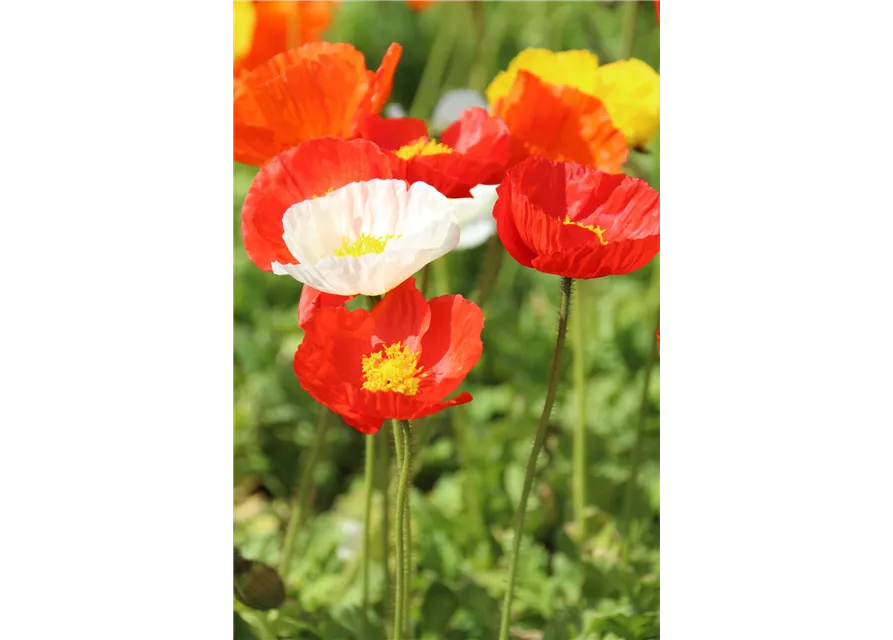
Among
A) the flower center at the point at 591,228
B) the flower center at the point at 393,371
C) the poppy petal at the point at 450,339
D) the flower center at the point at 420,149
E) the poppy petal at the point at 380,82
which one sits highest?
the poppy petal at the point at 380,82

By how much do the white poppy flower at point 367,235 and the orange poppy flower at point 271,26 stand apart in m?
0.30

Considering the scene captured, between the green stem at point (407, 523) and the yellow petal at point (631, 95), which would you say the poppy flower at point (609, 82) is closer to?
the yellow petal at point (631, 95)

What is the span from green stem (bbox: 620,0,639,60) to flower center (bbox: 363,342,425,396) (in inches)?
21.1

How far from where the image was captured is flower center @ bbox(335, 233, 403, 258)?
3.26ft

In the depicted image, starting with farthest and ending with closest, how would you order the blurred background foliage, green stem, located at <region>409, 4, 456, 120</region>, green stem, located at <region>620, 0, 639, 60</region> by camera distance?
1. green stem, located at <region>409, 4, 456, 120</region>
2. the blurred background foliage
3. green stem, located at <region>620, 0, 639, 60</region>

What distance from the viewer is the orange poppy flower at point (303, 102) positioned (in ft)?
3.80

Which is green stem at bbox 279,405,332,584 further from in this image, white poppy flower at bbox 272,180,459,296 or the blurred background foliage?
white poppy flower at bbox 272,180,459,296

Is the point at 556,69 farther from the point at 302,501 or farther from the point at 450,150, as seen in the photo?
the point at 302,501

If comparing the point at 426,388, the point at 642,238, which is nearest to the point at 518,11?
the point at 642,238

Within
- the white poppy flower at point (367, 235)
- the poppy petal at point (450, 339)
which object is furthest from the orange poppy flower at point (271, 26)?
the poppy petal at point (450, 339)

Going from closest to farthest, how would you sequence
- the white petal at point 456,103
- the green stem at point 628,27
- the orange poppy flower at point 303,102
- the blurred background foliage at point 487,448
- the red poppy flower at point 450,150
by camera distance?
the red poppy flower at point 450,150 → the orange poppy flower at point 303,102 → the green stem at point 628,27 → the blurred background foliage at point 487,448 → the white petal at point 456,103

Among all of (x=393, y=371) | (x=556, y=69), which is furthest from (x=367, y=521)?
(x=556, y=69)

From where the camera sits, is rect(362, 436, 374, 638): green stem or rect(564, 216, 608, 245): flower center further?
rect(362, 436, 374, 638): green stem

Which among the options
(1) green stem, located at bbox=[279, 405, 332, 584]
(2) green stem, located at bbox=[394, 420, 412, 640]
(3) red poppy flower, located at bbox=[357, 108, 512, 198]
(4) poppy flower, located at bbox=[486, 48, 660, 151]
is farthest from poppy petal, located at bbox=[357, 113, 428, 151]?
(1) green stem, located at bbox=[279, 405, 332, 584]
